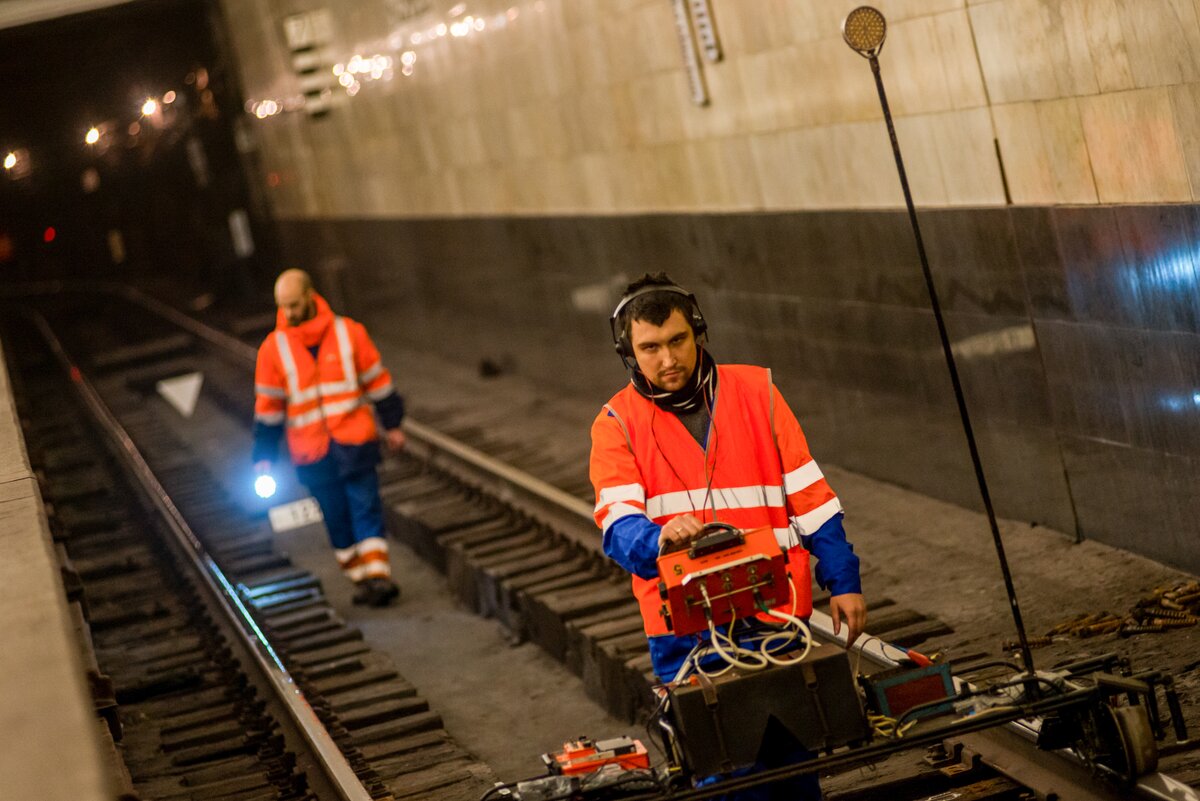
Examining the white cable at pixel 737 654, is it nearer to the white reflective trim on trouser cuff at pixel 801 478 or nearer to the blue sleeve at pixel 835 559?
the blue sleeve at pixel 835 559

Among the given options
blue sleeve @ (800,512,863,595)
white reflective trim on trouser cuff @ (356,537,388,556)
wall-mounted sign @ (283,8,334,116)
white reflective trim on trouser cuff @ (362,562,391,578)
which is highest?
wall-mounted sign @ (283,8,334,116)

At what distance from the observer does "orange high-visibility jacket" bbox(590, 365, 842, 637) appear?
518 centimetres

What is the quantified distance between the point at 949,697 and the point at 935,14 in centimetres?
511

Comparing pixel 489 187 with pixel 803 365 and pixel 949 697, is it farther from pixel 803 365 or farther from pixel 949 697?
pixel 949 697

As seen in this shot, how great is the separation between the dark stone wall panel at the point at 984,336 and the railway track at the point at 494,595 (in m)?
1.27

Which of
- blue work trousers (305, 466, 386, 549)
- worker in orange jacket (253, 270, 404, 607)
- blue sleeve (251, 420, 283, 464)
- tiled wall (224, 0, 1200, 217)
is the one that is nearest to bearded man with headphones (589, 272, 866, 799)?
tiled wall (224, 0, 1200, 217)

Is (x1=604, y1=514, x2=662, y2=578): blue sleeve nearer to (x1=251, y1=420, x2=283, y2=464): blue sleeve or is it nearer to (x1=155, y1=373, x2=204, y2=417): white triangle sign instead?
(x1=251, y1=420, x2=283, y2=464): blue sleeve

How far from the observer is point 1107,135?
800 centimetres

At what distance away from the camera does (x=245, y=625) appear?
11.1 m

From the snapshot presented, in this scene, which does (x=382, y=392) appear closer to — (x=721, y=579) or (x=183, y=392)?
(x=721, y=579)

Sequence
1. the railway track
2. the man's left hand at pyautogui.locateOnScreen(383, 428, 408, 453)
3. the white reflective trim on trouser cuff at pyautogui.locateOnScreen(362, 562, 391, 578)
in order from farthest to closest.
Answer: the white reflective trim on trouser cuff at pyautogui.locateOnScreen(362, 562, 391, 578) → the man's left hand at pyautogui.locateOnScreen(383, 428, 408, 453) → the railway track

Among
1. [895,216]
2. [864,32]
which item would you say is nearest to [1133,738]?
[864,32]

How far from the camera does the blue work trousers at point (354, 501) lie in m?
11.7

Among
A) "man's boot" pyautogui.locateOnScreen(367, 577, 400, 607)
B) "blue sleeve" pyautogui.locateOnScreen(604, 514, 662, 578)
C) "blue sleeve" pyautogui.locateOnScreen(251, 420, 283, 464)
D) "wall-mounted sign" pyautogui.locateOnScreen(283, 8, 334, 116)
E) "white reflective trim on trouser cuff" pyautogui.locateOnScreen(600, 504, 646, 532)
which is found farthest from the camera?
"wall-mounted sign" pyautogui.locateOnScreen(283, 8, 334, 116)
